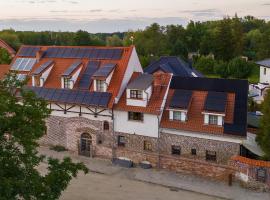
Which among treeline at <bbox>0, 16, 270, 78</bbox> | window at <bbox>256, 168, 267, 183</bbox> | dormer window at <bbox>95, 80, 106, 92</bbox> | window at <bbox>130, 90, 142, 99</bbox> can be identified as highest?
treeline at <bbox>0, 16, 270, 78</bbox>

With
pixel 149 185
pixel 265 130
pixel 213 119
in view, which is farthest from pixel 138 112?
pixel 265 130

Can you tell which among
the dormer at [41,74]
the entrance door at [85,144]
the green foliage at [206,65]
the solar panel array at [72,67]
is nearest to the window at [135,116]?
the entrance door at [85,144]

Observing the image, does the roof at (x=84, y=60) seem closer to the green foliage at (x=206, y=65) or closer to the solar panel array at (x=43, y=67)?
the solar panel array at (x=43, y=67)

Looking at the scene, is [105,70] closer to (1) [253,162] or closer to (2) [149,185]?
(2) [149,185]

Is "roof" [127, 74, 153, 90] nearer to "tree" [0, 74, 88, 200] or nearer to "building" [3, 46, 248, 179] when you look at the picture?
"building" [3, 46, 248, 179]

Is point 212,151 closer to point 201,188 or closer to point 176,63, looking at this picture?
point 201,188

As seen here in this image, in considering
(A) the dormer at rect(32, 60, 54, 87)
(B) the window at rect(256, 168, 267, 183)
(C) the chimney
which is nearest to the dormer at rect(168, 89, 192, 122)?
(B) the window at rect(256, 168, 267, 183)

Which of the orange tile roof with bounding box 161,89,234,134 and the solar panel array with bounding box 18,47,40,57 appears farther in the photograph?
the solar panel array with bounding box 18,47,40,57
